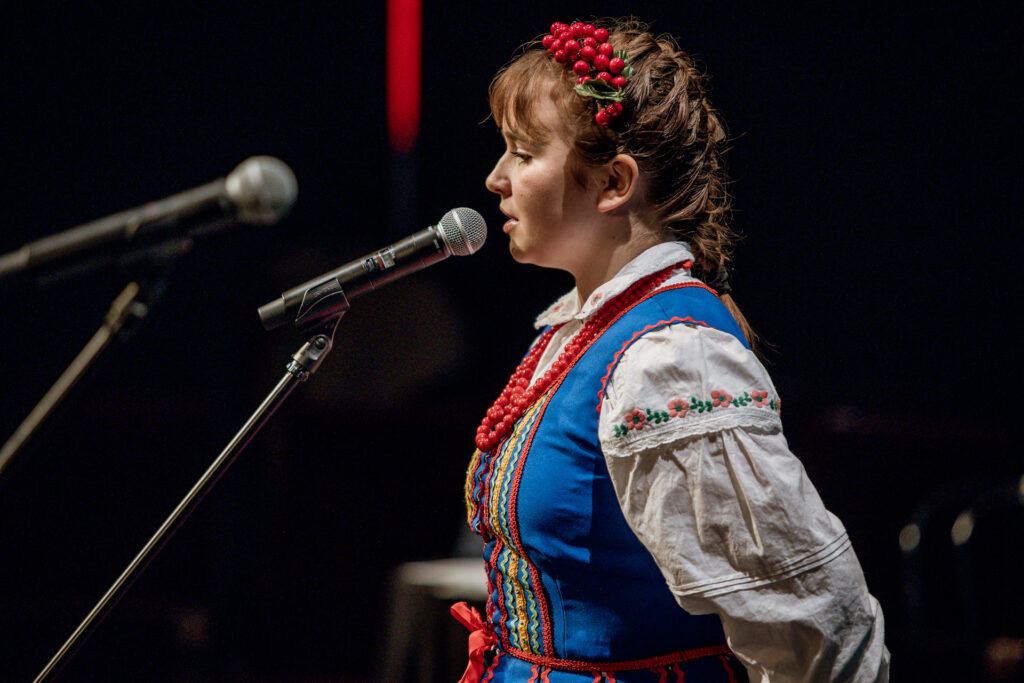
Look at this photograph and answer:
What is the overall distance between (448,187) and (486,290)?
→ 0.42 metres

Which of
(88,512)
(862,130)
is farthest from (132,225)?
(862,130)

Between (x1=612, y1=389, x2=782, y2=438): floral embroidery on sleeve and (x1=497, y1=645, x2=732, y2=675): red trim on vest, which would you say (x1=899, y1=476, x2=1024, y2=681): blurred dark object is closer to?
(x1=497, y1=645, x2=732, y2=675): red trim on vest

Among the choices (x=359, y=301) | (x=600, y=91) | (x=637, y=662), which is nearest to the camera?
(x=637, y=662)

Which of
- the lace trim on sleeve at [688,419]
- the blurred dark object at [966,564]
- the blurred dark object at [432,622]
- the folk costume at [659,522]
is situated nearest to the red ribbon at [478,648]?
the folk costume at [659,522]

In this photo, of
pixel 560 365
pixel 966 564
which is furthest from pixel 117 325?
pixel 966 564

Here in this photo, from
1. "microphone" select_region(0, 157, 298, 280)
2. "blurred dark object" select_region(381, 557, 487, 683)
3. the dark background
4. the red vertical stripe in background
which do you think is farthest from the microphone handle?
the red vertical stripe in background

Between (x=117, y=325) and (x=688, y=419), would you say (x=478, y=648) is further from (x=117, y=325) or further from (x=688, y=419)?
(x=117, y=325)

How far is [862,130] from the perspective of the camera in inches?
121

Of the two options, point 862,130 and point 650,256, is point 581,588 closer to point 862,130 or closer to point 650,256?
point 650,256

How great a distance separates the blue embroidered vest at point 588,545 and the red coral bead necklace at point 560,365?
0.04 meters

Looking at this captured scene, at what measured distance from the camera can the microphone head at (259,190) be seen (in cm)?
79

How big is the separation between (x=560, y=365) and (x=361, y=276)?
28 centimetres

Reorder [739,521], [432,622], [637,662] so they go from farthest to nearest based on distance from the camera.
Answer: [432,622] < [637,662] < [739,521]

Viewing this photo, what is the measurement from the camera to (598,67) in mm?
1143
